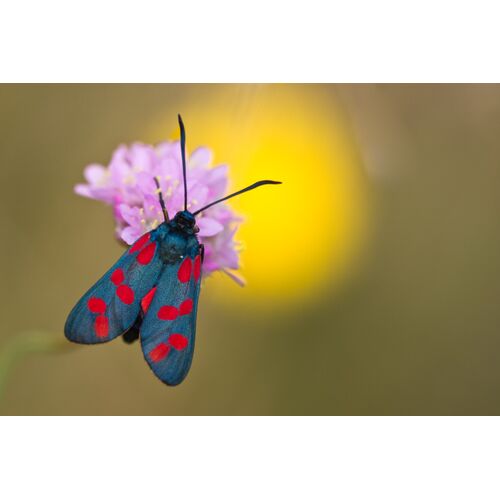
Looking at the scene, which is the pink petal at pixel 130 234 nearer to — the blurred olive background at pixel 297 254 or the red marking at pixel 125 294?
the red marking at pixel 125 294

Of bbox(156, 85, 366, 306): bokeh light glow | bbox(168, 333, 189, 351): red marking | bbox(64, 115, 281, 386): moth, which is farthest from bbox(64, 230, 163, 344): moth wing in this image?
bbox(156, 85, 366, 306): bokeh light glow

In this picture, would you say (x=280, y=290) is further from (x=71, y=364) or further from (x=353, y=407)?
(x=71, y=364)

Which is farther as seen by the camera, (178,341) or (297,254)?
(297,254)

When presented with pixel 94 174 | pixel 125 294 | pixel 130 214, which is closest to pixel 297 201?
pixel 94 174

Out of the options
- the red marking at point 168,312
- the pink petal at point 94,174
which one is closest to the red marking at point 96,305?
the red marking at point 168,312

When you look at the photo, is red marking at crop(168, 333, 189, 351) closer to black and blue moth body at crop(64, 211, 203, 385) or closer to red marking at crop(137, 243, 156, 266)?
black and blue moth body at crop(64, 211, 203, 385)

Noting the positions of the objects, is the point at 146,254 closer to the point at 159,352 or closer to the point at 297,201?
the point at 159,352
